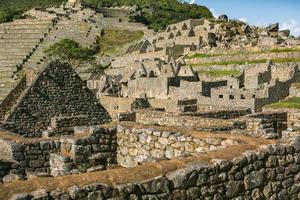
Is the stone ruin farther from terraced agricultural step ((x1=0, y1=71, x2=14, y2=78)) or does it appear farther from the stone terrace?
terraced agricultural step ((x1=0, y1=71, x2=14, y2=78))

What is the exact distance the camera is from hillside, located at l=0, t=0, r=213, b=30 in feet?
461

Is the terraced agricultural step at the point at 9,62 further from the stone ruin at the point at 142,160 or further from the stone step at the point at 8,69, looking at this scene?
the stone ruin at the point at 142,160

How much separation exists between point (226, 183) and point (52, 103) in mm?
A: 8552

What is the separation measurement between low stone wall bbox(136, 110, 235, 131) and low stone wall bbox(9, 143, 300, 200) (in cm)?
387

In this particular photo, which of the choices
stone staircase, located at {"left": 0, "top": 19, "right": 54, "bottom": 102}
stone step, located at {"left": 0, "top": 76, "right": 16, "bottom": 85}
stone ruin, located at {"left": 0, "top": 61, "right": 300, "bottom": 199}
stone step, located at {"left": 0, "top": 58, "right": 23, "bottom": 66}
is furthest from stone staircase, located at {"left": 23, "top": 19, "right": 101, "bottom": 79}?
stone ruin, located at {"left": 0, "top": 61, "right": 300, "bottom": 199}

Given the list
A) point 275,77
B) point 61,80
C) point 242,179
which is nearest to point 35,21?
point 275,77

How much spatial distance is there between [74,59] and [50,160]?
272 ft

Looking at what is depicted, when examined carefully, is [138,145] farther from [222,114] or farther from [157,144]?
[222,114]

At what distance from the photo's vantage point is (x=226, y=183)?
262 inches

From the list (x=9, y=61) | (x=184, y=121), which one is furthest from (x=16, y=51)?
(x=184, y=121)

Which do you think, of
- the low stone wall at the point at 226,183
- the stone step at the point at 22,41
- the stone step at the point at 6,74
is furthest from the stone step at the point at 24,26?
the low stone wall at the point at 226,183

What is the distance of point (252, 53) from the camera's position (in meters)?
54.1

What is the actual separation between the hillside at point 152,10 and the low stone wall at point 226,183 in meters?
126

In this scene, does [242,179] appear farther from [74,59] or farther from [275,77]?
[74,59]
